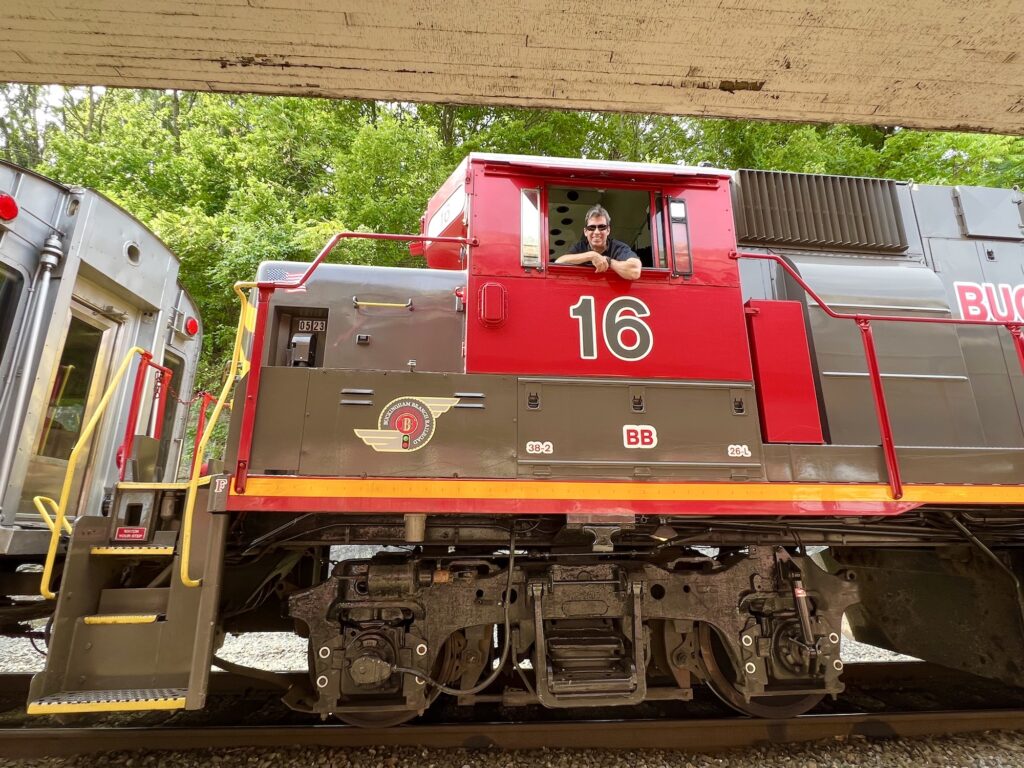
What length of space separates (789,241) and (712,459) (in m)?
2.29

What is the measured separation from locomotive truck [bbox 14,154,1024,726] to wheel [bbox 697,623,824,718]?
0.02 metres

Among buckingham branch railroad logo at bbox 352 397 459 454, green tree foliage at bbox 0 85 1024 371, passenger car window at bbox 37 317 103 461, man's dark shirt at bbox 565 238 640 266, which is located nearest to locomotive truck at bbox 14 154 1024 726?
Answer: buckingham branch railroad logo at bbox 352 397 459 454

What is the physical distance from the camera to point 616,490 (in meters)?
3.06

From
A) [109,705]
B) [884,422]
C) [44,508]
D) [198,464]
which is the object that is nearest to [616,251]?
[884,422]

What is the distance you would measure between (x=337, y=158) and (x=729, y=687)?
11.7 m

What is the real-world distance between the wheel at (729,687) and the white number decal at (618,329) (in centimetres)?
195

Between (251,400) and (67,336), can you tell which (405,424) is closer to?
(251,400)

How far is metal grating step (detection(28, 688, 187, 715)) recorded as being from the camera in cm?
266

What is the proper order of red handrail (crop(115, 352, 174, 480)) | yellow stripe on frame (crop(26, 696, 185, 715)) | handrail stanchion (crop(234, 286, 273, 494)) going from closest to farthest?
yellow stripe on frame (crop(26, 696, 185, 715)) < handrail stanchion (crop(234, 286, 273, 494)) < red handrail (crop(115, 352, 174, 480))

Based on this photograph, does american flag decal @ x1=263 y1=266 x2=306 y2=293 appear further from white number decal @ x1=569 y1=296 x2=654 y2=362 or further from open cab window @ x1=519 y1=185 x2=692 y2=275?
white number decal @ x1=569 y1=296 x2=654 y2=362

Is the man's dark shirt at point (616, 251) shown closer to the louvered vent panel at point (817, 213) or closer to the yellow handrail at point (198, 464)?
the louvered vent panel at point (817, 213)

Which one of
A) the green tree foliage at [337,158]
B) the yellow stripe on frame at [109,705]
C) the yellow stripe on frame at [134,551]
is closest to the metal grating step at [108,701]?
the yellow stripe on frame at [109,705]

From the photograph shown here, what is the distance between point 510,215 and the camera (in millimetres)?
3377

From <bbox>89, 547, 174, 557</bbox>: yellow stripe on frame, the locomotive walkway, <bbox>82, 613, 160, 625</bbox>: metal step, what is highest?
<bbox>89, 547, 174, 557</bbox>: yellow stripe on frame
